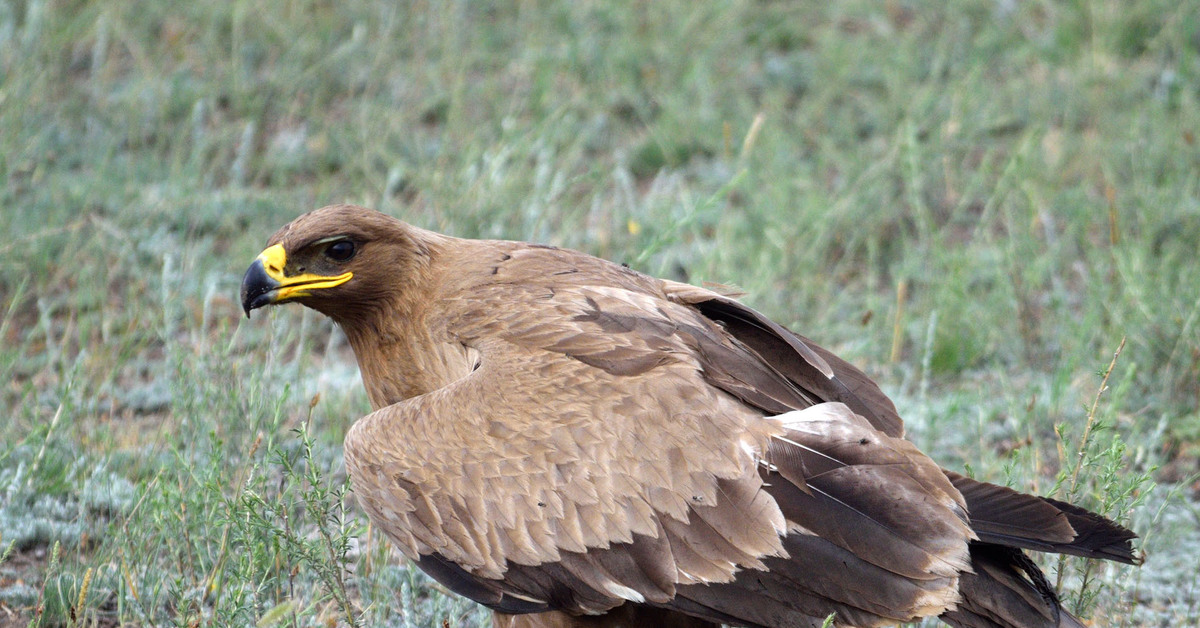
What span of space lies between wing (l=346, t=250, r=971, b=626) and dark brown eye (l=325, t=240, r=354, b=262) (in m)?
0.57

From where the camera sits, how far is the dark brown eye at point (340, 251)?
364 cm

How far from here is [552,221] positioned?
6.21m

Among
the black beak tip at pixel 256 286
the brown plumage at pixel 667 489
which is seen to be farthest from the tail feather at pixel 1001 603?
the black beak tip at pixel 256 286

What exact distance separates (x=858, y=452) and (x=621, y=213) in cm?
324

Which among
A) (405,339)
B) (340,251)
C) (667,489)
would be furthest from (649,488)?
(340,251)

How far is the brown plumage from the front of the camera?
9.50ft

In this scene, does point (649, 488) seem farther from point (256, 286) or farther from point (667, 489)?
point (256, 286)

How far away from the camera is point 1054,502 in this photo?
2885mm

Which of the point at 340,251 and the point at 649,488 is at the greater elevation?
the point at 340,251

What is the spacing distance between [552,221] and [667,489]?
11.0ft

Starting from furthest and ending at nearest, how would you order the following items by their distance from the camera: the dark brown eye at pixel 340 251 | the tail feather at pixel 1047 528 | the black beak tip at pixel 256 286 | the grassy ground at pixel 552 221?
the grassy ground at pixel 552 221
the dark brown eye at pixel 340 251
the black beak tip at pixel 256 286
the tail feather at pixel 1047 528

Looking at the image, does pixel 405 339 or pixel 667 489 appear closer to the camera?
pixel 667 489

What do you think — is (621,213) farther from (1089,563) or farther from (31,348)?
(1089,563)

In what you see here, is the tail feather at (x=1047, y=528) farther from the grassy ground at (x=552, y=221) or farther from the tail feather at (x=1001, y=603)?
the grassy ground at (x=552, y=221)
